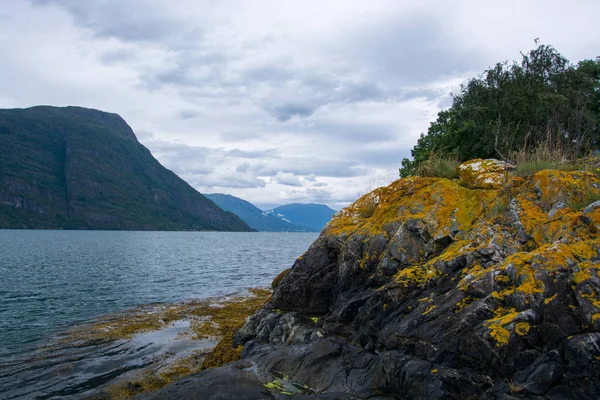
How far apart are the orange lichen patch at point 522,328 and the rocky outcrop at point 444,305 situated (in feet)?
0.06

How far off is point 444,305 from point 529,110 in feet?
48.8

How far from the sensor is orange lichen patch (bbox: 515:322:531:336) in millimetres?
7299

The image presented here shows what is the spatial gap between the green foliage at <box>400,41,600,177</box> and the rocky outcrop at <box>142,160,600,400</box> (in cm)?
575

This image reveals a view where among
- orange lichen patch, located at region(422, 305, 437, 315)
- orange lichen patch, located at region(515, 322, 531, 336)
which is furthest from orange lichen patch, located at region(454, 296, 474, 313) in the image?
orange lichen patch, located at region(515, 322, 531, 336)

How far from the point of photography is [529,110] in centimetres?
1941

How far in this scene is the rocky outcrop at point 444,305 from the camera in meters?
7.18

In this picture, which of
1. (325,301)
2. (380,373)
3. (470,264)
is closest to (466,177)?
(470,264)

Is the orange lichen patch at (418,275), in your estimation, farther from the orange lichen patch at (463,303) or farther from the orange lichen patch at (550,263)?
the orange lichen patch at (550,263)

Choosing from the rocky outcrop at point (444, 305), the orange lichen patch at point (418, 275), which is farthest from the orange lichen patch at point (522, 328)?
the orange lichen patch at point (418, 275)

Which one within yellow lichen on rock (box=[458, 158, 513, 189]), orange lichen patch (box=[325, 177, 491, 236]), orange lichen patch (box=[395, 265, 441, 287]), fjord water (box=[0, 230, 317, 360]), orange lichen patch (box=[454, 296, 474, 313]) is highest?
yellow lichen on rock (box=[458, 158, 513, 189])

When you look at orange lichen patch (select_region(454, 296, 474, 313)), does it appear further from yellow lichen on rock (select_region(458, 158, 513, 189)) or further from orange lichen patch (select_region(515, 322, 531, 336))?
yellow lichen on rock (select_region(458, 158, 513, 189))

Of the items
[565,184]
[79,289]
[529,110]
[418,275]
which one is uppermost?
[529,110]

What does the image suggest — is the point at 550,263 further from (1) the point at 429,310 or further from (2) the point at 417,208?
(2) the point at 417,208

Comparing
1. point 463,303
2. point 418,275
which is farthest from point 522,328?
point 418,275
